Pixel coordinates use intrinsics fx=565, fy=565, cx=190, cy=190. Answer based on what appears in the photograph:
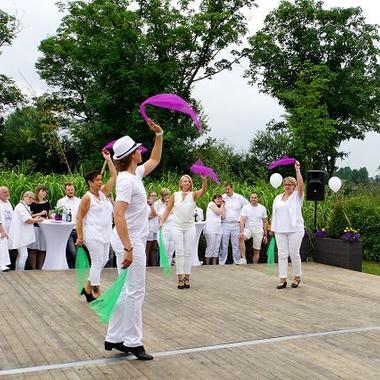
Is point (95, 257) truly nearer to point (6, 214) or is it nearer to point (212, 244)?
point (6, 214)

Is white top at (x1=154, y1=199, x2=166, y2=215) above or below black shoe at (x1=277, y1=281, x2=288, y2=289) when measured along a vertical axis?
above

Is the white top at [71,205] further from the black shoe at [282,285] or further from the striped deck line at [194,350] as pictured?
the striped deck line at [194,350]

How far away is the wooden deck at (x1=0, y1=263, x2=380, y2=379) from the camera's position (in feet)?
15.3

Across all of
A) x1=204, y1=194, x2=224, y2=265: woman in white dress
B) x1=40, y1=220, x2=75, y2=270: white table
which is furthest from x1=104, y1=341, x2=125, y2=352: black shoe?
x1=204, y1=194, x2=224, y2=265: woman in white dress

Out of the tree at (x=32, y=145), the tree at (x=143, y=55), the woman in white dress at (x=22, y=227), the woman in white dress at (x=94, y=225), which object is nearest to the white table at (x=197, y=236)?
the woman in white dress at (x=22, y=227)

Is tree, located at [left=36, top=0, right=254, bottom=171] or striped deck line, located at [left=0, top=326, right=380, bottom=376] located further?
tree, located at [left=36, top=0, right=254, bottom=171]

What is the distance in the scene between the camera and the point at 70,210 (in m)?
10.5

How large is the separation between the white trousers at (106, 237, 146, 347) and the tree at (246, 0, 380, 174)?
2807 cm

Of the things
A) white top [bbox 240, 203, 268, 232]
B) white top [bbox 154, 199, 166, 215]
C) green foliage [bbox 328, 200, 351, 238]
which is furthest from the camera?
green foliage [bbox 328, 200, 351, 238]

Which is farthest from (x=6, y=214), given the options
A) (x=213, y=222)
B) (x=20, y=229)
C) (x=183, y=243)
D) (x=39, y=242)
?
(x=213, y=222)

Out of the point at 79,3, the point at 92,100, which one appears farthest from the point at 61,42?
the point at 92,100

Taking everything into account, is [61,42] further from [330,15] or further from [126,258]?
[126,258]

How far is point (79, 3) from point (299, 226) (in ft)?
95.3

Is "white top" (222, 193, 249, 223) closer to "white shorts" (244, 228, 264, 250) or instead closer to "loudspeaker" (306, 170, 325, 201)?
"white shorts" (244, 228, 264, 250)
